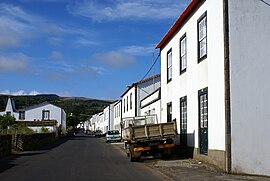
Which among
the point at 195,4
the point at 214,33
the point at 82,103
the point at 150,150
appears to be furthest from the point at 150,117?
the point at 82,103

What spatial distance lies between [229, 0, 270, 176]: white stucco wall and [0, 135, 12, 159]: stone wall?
47.5 ft

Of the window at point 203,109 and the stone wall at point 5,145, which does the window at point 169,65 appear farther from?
the stone wall at point 5,145

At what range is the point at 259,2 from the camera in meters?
14.8

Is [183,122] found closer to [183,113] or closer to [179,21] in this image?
[183,113]

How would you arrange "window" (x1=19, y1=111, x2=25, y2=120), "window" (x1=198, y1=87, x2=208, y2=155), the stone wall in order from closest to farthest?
"window" (x1=198, y1=87, x2=208, y2=155) < the stone wall < "window" (x1=19, y1=111, x2=25, y2=120)

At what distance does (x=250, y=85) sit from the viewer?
47.4 feet

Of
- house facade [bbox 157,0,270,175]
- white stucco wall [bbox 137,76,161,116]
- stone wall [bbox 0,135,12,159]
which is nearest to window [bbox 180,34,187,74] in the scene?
house facade [bbox 157,0,270,175]

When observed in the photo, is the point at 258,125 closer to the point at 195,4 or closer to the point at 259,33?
the point at 259,33

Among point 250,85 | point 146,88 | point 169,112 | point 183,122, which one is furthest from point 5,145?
point 146,88

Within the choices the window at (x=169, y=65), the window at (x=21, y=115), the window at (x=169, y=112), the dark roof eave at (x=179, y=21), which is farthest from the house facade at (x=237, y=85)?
the window at (x=21, y=115)

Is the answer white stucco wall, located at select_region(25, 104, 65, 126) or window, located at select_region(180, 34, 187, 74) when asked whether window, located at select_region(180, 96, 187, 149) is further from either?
white stucco wall, located at select_region(25, 104, 65, 126)

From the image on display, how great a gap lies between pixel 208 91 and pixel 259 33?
3311 millimetres

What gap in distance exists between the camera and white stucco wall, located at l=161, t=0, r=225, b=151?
15.2m

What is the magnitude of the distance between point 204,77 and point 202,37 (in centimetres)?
184
